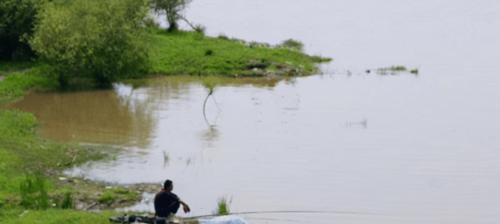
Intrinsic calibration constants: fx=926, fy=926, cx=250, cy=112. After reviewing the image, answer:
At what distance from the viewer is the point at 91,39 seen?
1602 inches

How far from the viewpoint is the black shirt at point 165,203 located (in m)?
19.4

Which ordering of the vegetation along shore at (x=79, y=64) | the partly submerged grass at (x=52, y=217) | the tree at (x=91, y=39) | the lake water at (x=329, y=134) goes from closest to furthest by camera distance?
the partly submerged grass at (x=52, y=217), the vegetation along shore at (x=79, y=64), the lake water at (x=329, y=134), the tree at (x=91, y=39)

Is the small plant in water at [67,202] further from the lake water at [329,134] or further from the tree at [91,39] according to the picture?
the tree at [91,39]

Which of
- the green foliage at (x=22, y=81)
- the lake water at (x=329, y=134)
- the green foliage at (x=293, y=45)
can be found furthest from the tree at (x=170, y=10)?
the green foliage at (x=22, y=81)

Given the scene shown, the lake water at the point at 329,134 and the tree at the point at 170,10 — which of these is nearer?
the lake water at the point at 329,134

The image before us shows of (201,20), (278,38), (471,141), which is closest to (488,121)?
(471,141)

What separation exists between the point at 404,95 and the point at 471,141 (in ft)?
33.5

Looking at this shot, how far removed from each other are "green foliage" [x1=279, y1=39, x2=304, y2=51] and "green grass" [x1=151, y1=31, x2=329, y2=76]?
5.01 feet

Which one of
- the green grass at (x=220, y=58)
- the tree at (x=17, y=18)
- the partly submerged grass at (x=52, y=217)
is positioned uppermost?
the tree at (x=17, y=18)

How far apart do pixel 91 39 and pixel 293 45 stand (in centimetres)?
1714

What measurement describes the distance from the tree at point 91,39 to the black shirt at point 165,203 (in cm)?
2184

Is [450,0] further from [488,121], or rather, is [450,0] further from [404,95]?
[488,121]

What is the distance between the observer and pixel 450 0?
265 ft

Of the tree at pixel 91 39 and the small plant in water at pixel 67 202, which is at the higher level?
the tree at pixel 91 39
